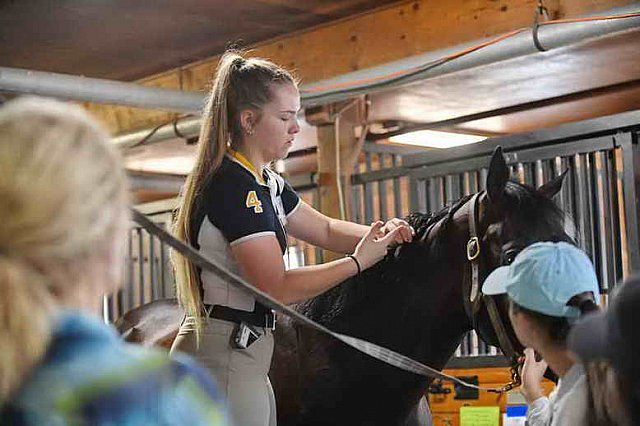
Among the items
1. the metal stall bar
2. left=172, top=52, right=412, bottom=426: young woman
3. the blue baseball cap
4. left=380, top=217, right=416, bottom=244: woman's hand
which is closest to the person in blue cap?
the blue baseball cap

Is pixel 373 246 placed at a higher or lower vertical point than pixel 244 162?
lower

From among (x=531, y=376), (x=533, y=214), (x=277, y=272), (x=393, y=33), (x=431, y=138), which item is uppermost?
(x=393, y=33)

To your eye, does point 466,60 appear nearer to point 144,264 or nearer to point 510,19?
point 510,19

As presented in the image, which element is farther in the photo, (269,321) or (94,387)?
(269,321)

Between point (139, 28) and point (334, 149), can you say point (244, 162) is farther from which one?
point (139, 28)

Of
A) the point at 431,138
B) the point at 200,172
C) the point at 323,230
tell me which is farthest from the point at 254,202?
the point at 431,138

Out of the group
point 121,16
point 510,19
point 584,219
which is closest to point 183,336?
point 584,219

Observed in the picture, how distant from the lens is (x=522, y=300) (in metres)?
1.60

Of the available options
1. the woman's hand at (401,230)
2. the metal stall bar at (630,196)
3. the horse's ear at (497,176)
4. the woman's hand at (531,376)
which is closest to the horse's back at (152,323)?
the woman's hand at (401,230)

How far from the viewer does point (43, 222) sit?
0.91 m

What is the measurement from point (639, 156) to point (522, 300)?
2530 mm

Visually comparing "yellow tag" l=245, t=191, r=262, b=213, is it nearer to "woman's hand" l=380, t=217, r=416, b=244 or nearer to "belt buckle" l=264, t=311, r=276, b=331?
"belt buckle" l=264, t=311, r=276, b=331

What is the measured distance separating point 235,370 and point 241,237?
0.97 ft

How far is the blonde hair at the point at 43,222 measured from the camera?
92 cm
